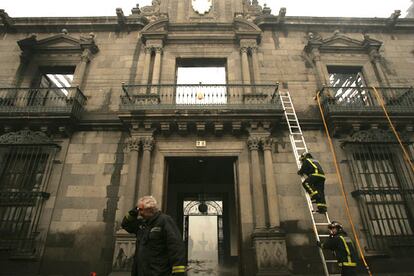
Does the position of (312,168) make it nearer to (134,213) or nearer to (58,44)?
(134,213)

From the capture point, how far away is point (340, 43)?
1157 cm

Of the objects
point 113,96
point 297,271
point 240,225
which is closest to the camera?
point 297,271

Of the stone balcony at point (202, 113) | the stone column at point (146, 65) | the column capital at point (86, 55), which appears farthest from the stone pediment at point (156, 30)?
the stone balcony at point (202, 113)

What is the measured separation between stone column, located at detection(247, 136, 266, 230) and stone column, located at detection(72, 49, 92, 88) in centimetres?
661

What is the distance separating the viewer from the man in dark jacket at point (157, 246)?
3139 millimetres

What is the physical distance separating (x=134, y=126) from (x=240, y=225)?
171 inches

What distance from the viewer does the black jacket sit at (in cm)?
315

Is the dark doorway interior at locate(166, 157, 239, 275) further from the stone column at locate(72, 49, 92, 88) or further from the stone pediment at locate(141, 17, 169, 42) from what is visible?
the stone pediment at locate(141, 17, 169, 42)

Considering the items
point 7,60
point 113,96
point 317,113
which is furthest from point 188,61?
point 7,60

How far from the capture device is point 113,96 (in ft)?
34.2

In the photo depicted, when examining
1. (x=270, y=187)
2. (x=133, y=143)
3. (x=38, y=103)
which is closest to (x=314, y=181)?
(x=270, y=187)

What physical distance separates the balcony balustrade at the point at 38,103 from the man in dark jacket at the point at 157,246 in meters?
6.84

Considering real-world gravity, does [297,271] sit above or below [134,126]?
below

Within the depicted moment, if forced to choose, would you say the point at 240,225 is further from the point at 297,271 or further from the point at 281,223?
the point at 297,271
